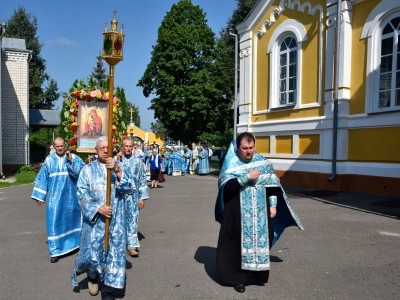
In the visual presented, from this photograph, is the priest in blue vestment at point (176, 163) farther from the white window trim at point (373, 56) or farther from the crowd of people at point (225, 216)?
the crowd of people at point (225, 216)

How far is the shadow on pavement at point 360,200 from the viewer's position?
9453mm

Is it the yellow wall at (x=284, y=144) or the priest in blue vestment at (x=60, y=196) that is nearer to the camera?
the priest in blue vestment at (x=60, y=196)

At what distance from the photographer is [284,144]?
14.9 m

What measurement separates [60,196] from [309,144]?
32.2 ft

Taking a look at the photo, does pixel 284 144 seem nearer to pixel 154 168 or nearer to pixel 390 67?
pixel 390 67

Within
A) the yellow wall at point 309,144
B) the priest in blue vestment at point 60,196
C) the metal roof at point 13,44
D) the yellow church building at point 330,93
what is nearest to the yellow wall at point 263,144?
the yellow church building at point 330,93

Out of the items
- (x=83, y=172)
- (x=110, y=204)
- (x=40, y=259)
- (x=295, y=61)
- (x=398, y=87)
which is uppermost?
(x=295, y=61)

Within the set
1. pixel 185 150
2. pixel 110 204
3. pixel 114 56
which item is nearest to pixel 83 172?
pixel 110 204

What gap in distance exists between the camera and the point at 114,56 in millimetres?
4078

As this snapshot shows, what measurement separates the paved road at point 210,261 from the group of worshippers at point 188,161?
12719 mm

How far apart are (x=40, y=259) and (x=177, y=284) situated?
2376 mm

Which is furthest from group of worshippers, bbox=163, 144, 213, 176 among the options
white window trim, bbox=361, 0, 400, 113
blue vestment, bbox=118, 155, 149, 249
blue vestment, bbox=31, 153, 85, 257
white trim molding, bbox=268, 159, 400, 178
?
blue vestment, bbox=31, 153, 85, 257

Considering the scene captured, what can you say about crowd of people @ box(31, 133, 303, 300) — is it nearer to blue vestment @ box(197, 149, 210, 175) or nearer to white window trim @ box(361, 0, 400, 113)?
white window trim @ box(361, 0, 400, 113)

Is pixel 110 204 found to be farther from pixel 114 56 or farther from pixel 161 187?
pixel 161 187
